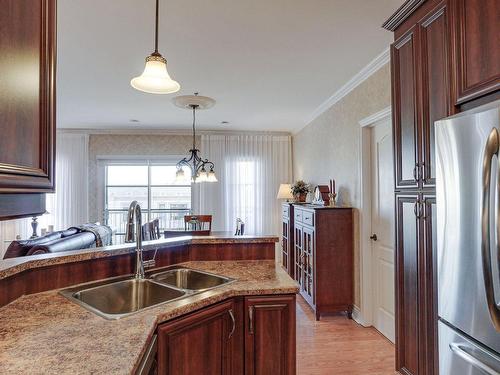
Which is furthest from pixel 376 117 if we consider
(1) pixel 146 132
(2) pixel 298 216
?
(1) pixel 146 132

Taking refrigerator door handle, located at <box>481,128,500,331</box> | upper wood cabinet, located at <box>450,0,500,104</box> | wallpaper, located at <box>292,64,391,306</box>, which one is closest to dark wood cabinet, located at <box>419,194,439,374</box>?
refrigerator door handle, located at <box>481,128,500,331</box>

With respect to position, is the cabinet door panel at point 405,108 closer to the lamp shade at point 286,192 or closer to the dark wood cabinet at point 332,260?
the dark wood cabinet at point 332,260

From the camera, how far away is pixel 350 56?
9.47 ft

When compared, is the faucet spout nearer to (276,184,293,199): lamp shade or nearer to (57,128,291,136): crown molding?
(276,184,293,199): lamp shade

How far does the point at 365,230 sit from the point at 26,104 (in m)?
3.20

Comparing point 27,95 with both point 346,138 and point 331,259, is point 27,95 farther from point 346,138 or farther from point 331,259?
point 346,138

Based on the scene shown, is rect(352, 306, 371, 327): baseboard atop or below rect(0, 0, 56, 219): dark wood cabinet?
below

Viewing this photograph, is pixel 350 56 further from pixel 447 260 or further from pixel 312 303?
pixel 312 303

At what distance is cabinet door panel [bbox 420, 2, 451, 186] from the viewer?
1467 mm

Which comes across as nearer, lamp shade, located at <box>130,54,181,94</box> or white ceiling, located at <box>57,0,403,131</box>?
lamp shade, located at <box>130,54,181,94</box>

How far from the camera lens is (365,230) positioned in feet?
11.0

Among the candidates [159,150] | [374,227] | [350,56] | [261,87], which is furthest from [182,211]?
[350,56]

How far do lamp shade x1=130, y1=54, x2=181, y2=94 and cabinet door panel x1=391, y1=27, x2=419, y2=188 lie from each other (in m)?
1.30

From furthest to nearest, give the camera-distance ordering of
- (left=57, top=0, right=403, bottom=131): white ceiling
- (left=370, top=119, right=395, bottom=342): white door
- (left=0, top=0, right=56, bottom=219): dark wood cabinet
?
(left=370, top=119, right=395, bottom=342): white door
(left=57, top=0, right=403, bottom=131): white ceiling
(left=0, top=0, right=56, bottom=219): dark wood cabinet
